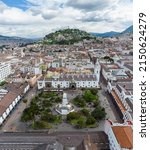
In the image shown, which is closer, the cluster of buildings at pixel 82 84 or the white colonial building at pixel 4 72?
the cluster of buildings at pixel 82 84

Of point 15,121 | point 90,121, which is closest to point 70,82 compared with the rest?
point 15,121

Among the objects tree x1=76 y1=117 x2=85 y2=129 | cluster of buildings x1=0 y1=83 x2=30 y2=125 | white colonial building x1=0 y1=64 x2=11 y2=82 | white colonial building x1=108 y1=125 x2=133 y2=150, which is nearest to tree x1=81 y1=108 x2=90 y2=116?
tree x1=76 y1=117 x2=85 y2=129

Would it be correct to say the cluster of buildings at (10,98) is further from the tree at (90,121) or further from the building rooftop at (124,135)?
the building rooftop at (124,135)

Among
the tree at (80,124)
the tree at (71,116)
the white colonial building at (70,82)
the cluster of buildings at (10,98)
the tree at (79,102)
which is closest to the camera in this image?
the tree at (80,124)

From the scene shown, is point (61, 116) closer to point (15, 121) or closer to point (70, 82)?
point (15, 121)

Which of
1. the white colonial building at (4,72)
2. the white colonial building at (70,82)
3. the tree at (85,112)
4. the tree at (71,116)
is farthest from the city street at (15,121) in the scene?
the white colonial building at (4,72)

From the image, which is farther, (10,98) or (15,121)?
(10,98)

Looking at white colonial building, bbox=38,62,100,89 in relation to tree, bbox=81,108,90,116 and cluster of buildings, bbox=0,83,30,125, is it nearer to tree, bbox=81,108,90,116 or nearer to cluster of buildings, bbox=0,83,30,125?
cluster of buildings, bbox=0,83,30,125

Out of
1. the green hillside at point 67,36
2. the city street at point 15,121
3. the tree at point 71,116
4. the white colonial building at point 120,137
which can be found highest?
the green hillside at point 67,36

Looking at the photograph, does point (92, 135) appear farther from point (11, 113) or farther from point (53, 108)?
point (11, 113)
